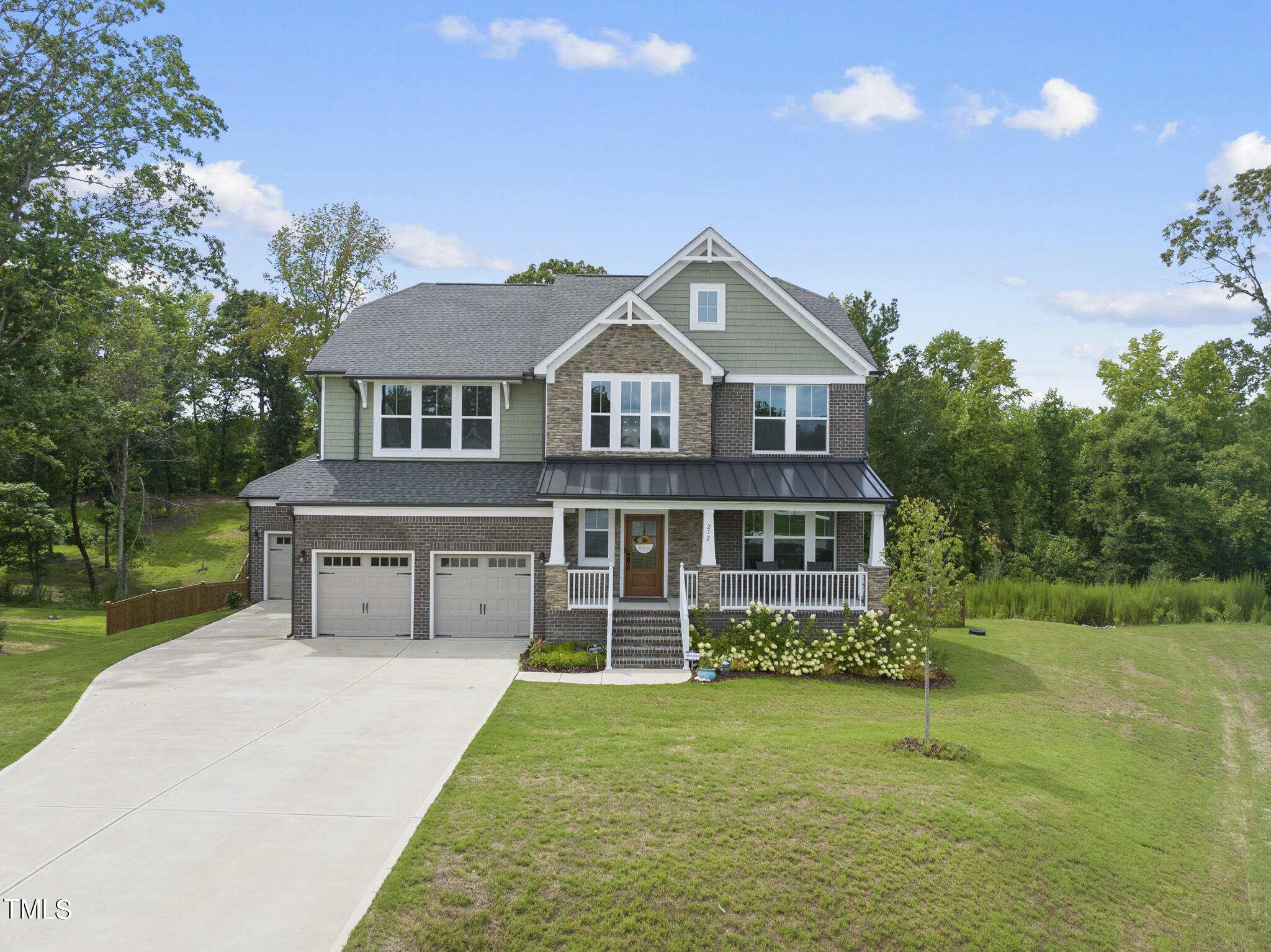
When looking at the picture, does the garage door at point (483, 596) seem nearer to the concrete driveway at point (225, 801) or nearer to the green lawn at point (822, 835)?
the concrete driveway at point (225, 801)

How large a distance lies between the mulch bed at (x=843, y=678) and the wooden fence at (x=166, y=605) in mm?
15933

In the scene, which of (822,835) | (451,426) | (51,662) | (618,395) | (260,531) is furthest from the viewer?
(260,531)

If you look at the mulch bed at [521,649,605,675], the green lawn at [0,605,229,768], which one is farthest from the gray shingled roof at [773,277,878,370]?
the green lawn at [0,605,229,768]

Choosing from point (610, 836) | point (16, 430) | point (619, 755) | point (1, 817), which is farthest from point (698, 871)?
point (16, 430)

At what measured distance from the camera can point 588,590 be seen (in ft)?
55.8

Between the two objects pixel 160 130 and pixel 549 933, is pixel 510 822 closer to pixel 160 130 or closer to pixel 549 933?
pixel 549 933

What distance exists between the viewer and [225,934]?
6.00 metres

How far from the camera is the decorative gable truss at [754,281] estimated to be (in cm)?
1884

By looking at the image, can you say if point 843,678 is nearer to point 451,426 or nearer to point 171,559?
point 451,426

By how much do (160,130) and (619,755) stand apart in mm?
20635

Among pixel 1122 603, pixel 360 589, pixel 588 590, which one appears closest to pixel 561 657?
pixel 588 590

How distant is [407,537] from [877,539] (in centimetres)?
1113

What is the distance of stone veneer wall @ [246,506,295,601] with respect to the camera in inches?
890

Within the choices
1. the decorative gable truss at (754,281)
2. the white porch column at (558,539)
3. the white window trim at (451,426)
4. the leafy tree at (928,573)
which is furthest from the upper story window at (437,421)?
the leafy tree at (928,573)
